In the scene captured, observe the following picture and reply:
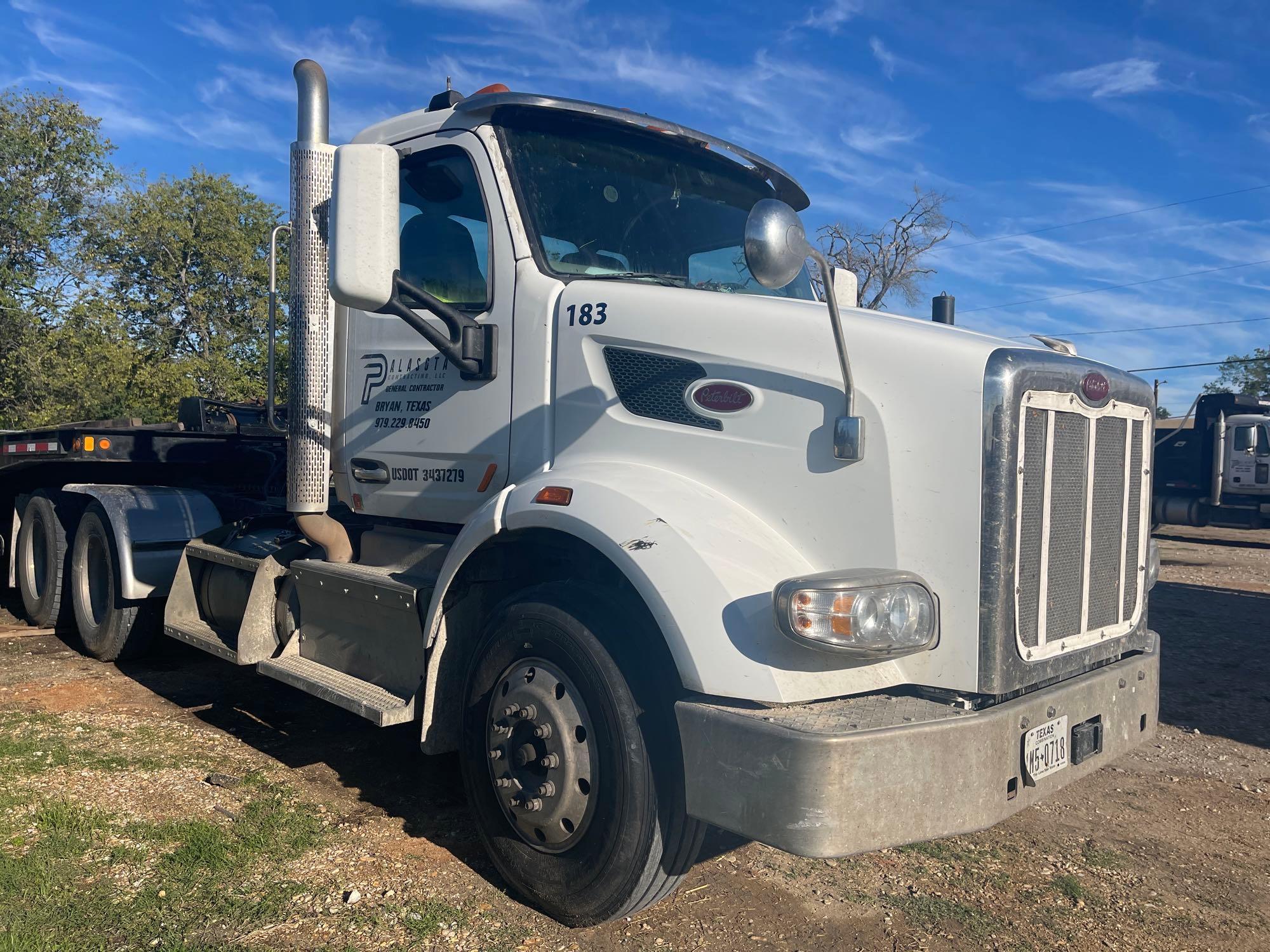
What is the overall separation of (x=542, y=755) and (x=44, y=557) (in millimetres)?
5818

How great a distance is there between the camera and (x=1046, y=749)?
115 inches

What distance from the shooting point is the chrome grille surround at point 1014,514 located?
276 cm

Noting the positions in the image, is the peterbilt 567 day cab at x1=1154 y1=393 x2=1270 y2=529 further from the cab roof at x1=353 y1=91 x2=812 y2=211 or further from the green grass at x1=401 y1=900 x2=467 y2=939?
the green grass at x1=401 y1=900 x2=467 y2=939

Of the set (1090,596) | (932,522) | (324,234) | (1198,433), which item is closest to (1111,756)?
(1090,596)

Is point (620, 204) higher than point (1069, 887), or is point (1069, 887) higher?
point (620, 204)

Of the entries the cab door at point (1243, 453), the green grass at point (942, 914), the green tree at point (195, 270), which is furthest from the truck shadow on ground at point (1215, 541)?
the green tree at point (195, 270)

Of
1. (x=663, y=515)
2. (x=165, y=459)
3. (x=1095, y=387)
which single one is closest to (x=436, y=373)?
(x=663, y=515)

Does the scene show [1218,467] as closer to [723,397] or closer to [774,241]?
[723,397]

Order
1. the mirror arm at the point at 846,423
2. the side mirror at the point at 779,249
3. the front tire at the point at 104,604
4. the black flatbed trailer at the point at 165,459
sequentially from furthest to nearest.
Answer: the black flatbed trailer at the point at 165,459 < the front tire at the point at 104,604 < the mirror arm at the point at 846,423 < the side mirror at the point at 779,249

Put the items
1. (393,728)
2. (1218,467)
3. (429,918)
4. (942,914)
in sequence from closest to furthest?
(429,918)
(942,914)
(393,728)
(1218,467)

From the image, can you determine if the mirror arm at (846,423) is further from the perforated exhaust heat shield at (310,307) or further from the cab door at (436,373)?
the perforated exhaust heat shield at (310,307)

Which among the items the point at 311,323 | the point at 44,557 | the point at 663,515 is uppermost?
the point at 311,323

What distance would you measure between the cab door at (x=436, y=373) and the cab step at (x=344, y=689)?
73 cm

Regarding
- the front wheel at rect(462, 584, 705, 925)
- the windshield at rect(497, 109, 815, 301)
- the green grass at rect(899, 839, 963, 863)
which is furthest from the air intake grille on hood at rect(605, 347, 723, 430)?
the green grass at rect(899, 839, 963, 863)
